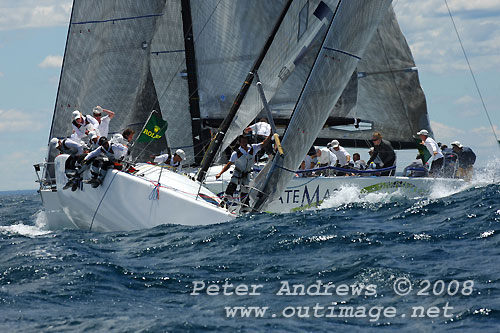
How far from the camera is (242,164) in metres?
13.2

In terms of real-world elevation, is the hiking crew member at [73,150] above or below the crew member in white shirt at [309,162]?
below

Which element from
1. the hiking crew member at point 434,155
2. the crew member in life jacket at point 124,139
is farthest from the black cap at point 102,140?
the hiking crew member at point 434,155

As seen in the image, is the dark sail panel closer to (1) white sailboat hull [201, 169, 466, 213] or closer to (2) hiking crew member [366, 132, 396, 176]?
(1) white sailboat hull [201, 169, 466, 213]

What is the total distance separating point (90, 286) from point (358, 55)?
641 cm

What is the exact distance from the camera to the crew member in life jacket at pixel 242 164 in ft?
42.9

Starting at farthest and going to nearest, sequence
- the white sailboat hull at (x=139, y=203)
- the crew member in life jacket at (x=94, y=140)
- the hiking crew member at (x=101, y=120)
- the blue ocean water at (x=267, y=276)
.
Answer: the hiking crew member at (x=101, y=120), the crew member in life jacket at (x=94, y=140), the white sailboat hull at (x=139, y=203), the blue ocean water at (x=267, y=276)

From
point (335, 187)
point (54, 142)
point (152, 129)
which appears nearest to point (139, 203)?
point (152, 129)

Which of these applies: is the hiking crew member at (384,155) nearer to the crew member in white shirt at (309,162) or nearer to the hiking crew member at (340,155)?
the hiking crew member at (340,155)

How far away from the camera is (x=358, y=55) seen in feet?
41.6

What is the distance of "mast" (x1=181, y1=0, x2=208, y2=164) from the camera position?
19.5 metres

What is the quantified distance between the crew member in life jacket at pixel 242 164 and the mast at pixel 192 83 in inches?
245

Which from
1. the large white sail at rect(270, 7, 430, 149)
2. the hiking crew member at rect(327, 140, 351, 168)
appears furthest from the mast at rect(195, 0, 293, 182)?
the large white sail at rect(270, 7, 430, 149)

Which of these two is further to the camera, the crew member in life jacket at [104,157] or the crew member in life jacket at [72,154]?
the crew member in life jacket at [72,154]

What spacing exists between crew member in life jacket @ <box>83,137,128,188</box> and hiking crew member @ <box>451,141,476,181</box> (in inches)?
320
